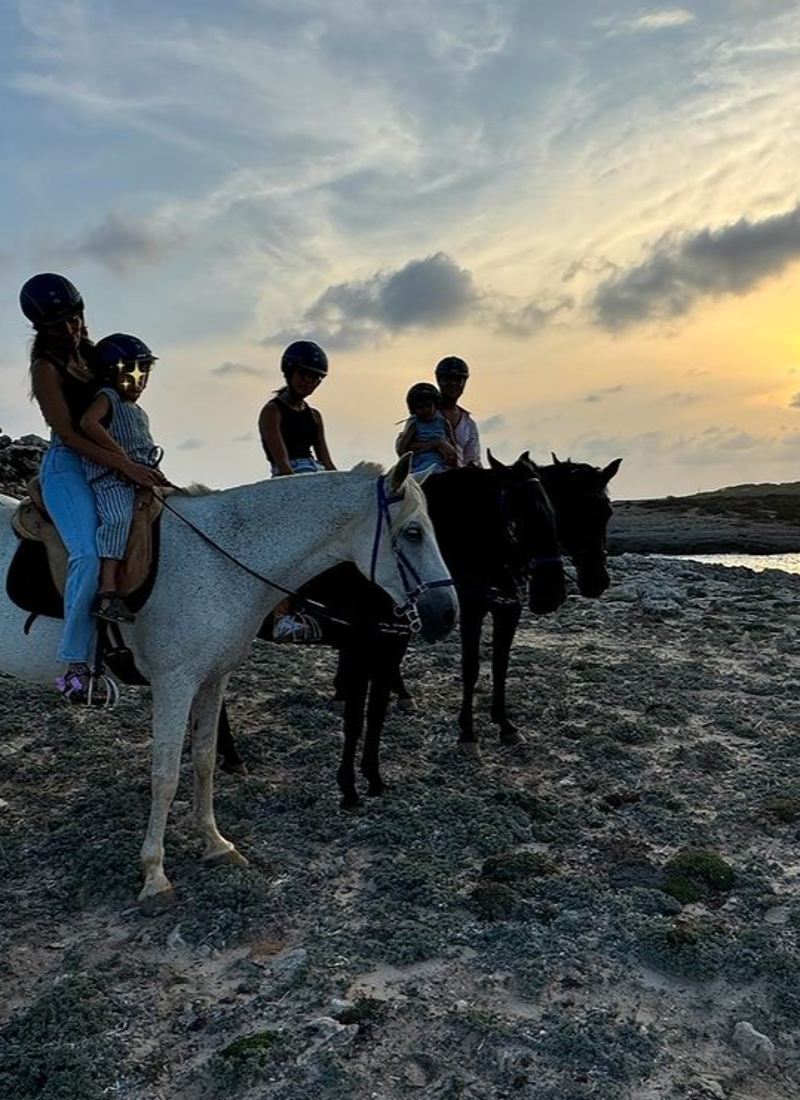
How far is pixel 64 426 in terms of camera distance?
493 centimetres

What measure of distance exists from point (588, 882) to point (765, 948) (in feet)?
3.68

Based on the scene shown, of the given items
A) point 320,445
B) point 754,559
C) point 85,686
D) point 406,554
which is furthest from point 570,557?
point 754,559

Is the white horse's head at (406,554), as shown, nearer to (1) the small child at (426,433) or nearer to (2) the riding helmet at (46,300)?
(2) the riding helmet at (46,300)

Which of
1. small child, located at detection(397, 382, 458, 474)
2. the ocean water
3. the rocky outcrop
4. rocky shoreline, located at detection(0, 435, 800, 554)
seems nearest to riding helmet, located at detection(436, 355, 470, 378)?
small child, located at detection(397, 382, 458, 474)

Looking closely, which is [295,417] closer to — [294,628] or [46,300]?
[294,628]

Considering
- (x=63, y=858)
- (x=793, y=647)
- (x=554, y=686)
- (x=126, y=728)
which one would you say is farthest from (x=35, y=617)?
(x=793, y=647)

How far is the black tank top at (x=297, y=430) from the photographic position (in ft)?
23.1

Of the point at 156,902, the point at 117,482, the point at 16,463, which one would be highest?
the point at 16,463

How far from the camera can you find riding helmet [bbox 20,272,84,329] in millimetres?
4891

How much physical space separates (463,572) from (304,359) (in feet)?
7.72

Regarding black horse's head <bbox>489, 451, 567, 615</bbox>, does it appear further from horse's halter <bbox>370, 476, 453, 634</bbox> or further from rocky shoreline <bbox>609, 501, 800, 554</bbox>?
rocky shoreline <bbox>609, 501, 800, 554</bbox>

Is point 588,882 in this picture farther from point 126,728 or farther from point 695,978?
point 126,728

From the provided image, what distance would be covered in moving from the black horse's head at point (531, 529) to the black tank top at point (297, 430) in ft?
5.43

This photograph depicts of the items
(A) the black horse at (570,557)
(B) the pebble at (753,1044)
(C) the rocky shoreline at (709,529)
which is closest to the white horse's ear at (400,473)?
(A) the black horse at (570,557)
